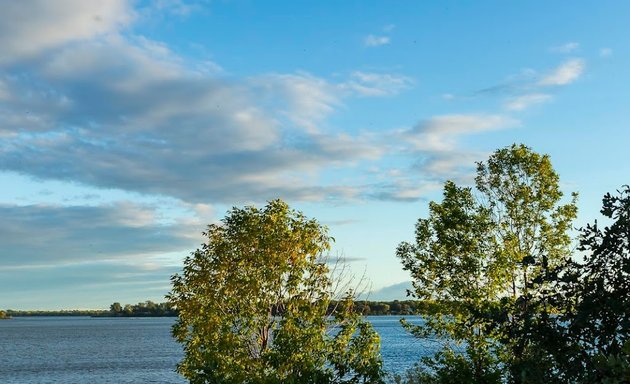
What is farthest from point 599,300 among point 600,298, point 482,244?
point 482,244

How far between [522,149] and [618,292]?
19.0 m

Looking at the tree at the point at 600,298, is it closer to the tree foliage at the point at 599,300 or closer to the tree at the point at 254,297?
the tree foliage at the point at 599,300

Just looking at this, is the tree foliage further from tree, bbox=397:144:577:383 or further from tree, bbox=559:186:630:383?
tree, bbox=397:144:577:383

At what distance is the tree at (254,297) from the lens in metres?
25.0

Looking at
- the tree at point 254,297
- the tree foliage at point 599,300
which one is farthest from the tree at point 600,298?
the tree at point 254,297

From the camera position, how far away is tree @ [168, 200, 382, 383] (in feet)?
82.1

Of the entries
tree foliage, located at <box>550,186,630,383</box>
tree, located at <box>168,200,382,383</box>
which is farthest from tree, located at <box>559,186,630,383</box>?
tree, located at <box>168,200,382,383</box>

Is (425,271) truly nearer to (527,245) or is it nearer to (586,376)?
(527,245)

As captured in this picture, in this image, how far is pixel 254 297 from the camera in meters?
27.6

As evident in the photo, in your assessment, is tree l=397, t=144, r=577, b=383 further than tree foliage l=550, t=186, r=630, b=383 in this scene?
Yes

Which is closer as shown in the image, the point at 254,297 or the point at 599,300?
the point at 599,300

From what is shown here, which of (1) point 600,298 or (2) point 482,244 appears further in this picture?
(2) point 482,244

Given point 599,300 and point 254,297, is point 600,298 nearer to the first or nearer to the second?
point 599,300

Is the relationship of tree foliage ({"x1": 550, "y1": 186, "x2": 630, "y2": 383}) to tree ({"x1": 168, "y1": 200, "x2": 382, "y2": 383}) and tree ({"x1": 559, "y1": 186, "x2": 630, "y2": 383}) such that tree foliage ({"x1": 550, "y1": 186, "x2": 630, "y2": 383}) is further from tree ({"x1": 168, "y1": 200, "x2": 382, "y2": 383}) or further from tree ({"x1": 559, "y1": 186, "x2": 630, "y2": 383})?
tree ({"x1": 168, "y1": 200, "x2": 382, "y2": 383})
